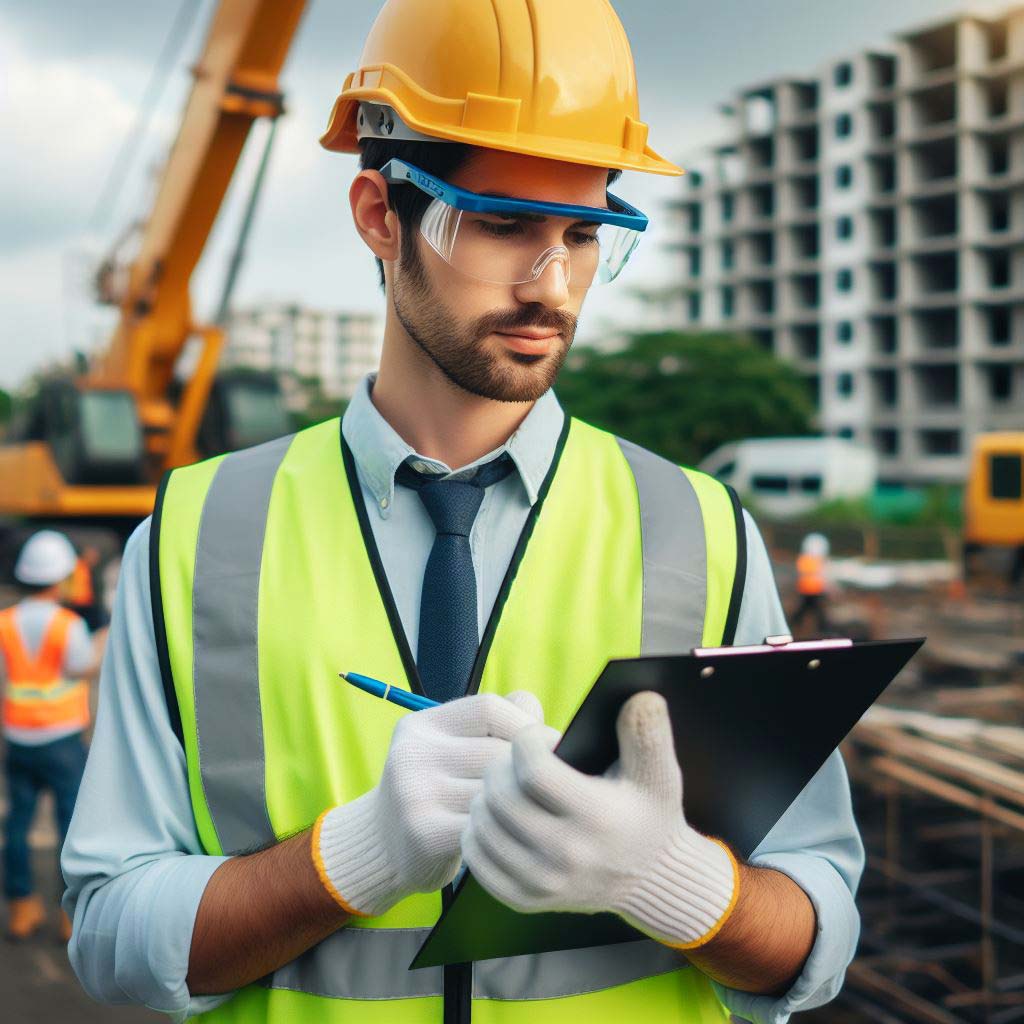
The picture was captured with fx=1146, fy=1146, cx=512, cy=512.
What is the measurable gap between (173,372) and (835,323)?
50.8 m

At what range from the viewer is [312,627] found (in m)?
1.68

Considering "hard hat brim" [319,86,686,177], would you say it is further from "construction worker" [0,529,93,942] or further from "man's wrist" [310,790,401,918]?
"construction worker" [0,529,93,942]

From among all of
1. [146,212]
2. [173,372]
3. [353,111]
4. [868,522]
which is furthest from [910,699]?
[868,522]

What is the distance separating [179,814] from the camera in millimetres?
1675

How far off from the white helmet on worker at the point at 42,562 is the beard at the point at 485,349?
188 inches

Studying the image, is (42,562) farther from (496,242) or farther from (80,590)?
(496,242)

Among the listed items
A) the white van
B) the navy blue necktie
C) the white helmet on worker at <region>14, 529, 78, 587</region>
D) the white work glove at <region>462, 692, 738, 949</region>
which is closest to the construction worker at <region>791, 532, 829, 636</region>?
the white helmet on worker at <region>14, 529, 78, 587</region>

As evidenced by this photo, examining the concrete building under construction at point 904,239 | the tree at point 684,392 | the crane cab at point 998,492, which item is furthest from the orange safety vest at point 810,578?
the concrete building under construction at point 904,239

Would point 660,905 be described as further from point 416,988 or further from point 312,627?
point 312,627

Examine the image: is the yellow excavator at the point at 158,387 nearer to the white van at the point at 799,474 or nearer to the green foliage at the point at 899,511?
the green foliage at the point at 899,511

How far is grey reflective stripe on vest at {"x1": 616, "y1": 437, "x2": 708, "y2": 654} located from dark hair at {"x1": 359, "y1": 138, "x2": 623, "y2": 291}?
1.78 feet

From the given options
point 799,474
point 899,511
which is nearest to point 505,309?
point 899,511

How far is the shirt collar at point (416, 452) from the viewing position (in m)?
1.83

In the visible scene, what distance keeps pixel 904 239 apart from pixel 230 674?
61.0m
